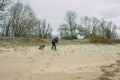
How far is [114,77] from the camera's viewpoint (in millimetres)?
14109

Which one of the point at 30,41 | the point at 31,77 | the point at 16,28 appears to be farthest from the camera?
the point at 16,28

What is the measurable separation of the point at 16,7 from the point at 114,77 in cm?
5048

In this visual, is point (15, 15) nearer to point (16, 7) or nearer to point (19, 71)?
point (16, 7)

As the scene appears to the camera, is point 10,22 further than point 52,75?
Yes

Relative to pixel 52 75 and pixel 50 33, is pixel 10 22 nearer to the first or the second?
pixel 50 33

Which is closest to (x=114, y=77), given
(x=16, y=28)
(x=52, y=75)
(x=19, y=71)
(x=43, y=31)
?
(x=52, y=75)

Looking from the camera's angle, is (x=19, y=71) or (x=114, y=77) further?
(x=19, y=71)

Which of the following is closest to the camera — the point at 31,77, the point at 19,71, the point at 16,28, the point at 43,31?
the point at 31,77

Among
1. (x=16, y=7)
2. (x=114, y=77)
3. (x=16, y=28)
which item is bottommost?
(x=114, y=77)

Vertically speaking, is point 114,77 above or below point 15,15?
below

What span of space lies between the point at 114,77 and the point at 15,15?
49.6m

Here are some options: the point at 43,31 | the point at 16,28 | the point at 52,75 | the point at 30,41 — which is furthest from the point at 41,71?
the point at 43,31

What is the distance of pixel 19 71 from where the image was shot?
1544cm

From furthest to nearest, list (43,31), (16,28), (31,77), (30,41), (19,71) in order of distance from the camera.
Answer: (43,31)
(16,28)
(30,41)
(19,71)
(31,77)
